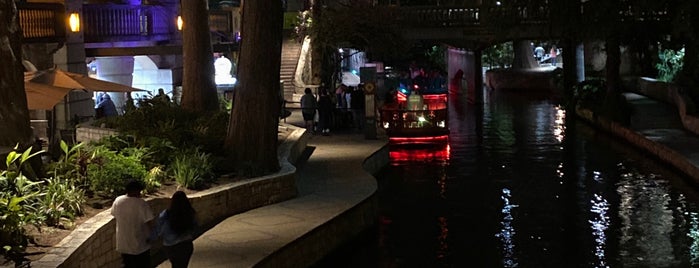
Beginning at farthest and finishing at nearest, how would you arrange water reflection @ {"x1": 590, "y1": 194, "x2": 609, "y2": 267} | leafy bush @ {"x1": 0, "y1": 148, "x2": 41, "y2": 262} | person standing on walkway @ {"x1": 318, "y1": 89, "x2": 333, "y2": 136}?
1. person standing on walkway @ {"x1": 318, "y1": 89, "x2": 333, "y2": 136}
2. water reflection @ {"x1": 590, "y1": 194, "x2": 609, "y2": 267}
3. leafy bush @ {"x1": 0, "y1": 148, "x2": 41, "y2": 262}

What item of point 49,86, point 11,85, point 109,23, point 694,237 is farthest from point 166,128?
point 694,237

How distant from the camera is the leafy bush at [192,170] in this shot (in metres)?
16.1

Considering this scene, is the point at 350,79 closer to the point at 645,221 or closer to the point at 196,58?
the point at 196,58

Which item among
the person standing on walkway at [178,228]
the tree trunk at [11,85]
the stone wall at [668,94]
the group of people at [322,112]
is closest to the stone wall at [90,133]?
the tree trunk at [11,85]

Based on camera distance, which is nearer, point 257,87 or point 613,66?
point 257,87

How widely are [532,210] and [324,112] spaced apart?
10.7m

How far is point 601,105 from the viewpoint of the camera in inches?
1499

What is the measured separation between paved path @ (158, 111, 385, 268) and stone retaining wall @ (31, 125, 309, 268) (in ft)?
0.64

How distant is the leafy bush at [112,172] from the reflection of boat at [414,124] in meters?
17.8

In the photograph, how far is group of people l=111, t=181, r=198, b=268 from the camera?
1098 cm

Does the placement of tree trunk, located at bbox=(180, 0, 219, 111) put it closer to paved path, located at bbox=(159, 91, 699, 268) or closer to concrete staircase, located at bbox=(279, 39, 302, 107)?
paved path, located at bbox=(159, 91, 699, 268)

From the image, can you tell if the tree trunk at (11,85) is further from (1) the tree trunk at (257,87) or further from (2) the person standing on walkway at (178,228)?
(1) the tree trunk at (257,87)

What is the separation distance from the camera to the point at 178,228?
36.9 ft

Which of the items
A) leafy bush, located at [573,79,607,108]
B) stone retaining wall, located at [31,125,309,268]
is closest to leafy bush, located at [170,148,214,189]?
stone retaining wall, located at [31,125,309,268]
